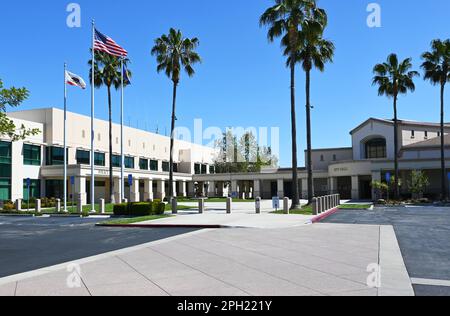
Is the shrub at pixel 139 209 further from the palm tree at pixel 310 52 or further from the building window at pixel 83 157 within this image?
the building window at pixel 83 157

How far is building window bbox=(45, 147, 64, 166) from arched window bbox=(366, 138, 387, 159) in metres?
40.5

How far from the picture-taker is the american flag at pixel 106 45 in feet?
94.7

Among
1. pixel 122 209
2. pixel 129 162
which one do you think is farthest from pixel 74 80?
pixel 129 162

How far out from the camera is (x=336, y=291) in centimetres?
691

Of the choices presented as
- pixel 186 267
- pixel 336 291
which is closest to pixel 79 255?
pixel 186 267

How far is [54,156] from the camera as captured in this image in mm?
46125

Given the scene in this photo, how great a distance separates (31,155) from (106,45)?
1997 cm

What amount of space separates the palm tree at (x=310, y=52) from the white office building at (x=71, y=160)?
57.7 feet

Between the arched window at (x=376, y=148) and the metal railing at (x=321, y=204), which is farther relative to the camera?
the arched window at (x=376, y=148)

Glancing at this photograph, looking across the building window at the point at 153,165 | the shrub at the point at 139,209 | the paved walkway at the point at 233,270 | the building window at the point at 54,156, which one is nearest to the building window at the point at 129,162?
the building window at the point at 153,165

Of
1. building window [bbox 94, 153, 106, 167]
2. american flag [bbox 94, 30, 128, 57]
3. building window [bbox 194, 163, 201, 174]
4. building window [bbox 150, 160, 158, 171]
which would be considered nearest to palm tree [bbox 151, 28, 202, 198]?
american flag [bbox 94, 30, 128, 57]

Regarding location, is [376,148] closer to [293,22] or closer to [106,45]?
[293,22]

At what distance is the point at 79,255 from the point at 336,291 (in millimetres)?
7166
